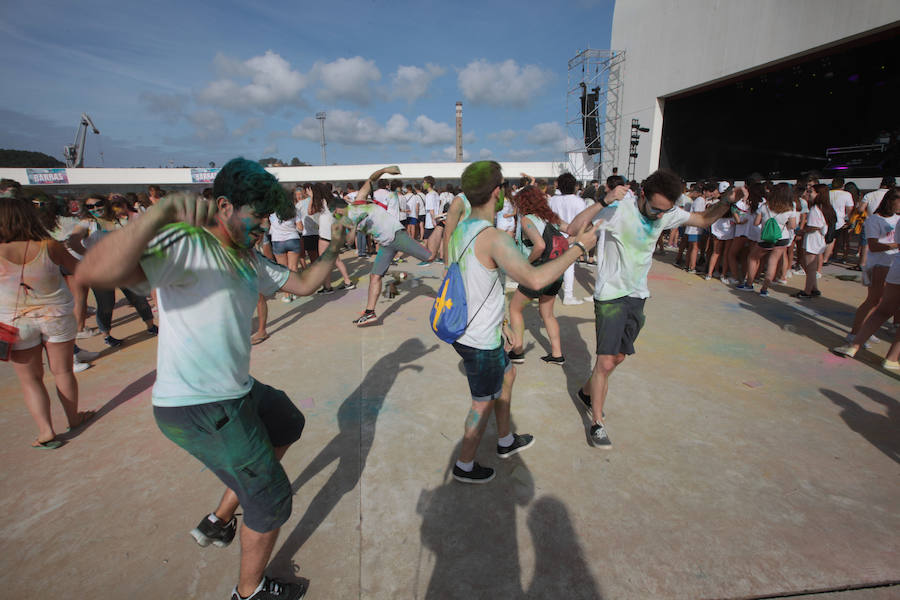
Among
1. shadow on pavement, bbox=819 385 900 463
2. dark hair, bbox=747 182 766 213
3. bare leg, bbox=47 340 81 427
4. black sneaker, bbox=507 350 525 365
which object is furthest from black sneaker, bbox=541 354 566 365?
dark hair, bbox=747 182 766 213

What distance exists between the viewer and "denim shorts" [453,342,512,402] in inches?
92.5

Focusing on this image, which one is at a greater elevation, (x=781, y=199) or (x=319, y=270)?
(x=781, y=199)

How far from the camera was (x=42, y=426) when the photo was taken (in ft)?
9.99

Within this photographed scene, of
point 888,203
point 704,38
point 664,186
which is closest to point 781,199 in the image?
point 888,203

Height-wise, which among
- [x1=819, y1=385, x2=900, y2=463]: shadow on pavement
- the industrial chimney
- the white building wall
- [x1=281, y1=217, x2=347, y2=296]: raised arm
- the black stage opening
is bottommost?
[x1=819, y1=385, x2=900, y2=463]: shadow on pavement

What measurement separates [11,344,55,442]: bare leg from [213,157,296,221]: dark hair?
8.95ft

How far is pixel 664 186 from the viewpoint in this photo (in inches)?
111

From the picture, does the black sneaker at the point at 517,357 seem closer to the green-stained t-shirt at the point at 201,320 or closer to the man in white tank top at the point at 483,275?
the man in white tank top at the point at 483,275

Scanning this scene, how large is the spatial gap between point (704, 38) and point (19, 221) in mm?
22083

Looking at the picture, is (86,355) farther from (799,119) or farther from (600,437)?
(799,119)

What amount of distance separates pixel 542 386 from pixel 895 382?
3.50 m

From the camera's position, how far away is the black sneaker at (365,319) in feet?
18.6

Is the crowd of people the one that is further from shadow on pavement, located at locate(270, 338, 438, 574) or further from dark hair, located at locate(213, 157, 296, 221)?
shadow on pavement, located at locate(270, 338, 438, 574)

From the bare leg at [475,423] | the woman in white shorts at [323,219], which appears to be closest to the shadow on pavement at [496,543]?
the bare leg at [475,423]
